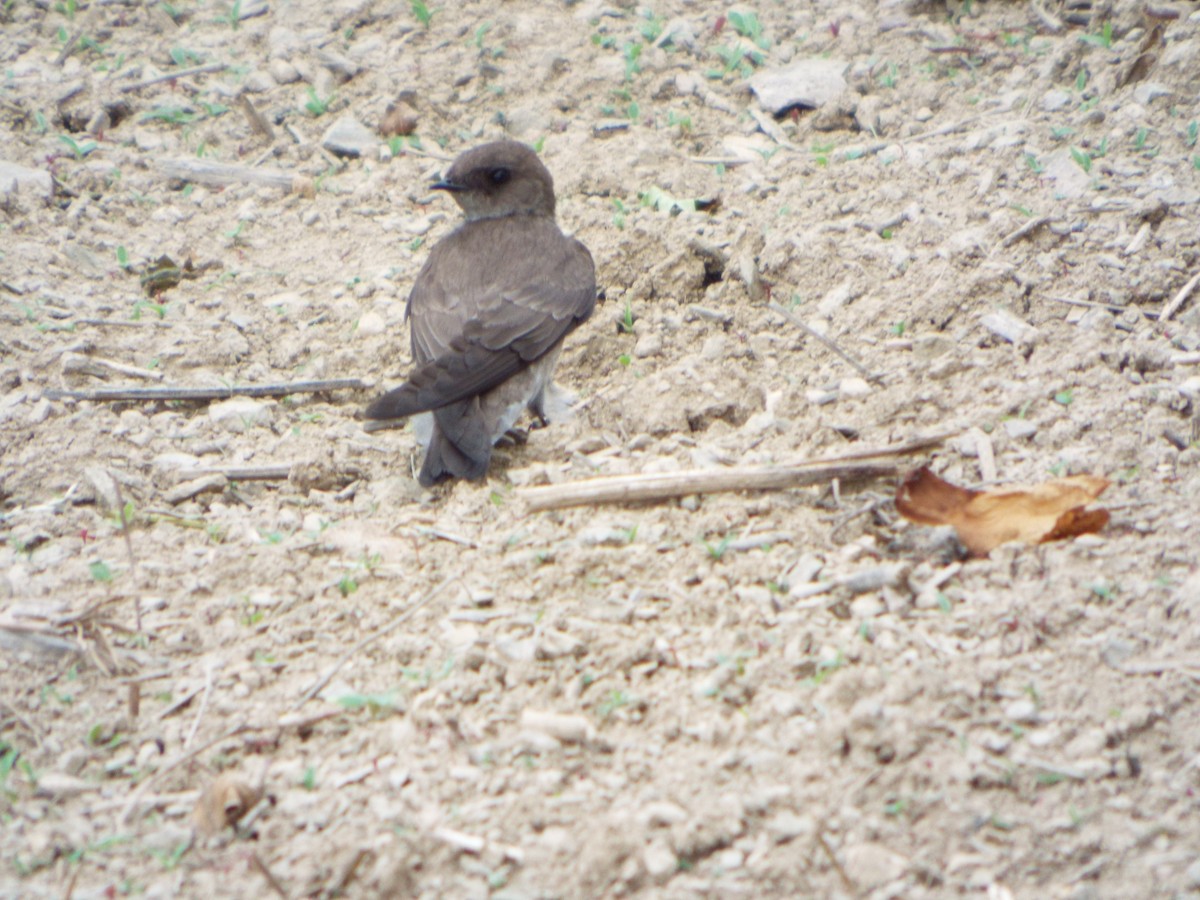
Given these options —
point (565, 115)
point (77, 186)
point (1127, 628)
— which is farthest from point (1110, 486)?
point (77, 186)

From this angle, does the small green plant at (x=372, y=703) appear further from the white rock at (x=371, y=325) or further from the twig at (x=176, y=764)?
the white rock at (x=371, y=325)

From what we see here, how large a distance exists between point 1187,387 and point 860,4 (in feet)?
13.9

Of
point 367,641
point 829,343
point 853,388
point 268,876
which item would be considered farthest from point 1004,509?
point 268,876

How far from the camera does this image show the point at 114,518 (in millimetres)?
4633

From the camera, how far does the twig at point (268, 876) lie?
114 inches

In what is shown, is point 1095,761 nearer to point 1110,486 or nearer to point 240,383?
point 1110,486

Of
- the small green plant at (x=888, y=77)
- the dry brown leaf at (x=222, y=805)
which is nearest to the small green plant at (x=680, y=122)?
the small green plant at (x=888, y=77)

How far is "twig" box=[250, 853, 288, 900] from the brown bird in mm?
2100

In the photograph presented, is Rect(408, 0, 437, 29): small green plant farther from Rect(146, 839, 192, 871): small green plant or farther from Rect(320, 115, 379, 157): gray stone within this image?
Rect(146, 839, 192, 871): small green plant

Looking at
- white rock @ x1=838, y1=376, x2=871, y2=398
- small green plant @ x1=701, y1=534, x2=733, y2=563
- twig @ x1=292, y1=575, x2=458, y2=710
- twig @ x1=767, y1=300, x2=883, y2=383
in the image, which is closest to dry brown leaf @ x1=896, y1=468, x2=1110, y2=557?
small green plant @ x1=701, y1=534, x2=733, y2=563

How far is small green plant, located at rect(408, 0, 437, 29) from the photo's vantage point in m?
8.23

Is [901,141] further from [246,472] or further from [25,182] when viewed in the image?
[25,182]

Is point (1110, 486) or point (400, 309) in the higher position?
point (1110, 486)

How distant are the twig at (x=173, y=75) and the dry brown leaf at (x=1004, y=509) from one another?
587 cm
